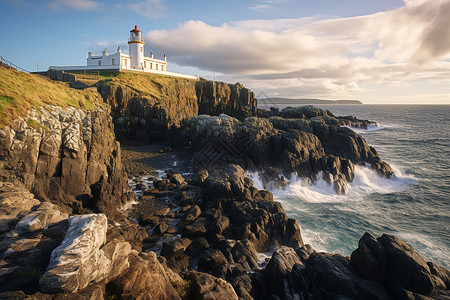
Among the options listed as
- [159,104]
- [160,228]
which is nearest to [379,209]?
[160,228]

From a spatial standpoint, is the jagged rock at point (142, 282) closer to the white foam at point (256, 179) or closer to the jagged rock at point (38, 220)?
the jagged rock at point (38, 220)

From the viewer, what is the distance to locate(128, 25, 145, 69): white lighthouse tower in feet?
301

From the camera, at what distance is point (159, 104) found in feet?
224

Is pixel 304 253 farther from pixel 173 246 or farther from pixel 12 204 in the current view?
pixel 12 204

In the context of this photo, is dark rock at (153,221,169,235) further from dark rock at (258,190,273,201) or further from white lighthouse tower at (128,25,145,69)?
white lighthouse tower at (128,25,145,69)

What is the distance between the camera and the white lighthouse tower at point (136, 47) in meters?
91.8

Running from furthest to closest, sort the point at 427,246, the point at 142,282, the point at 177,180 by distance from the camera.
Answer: the point at 177,180, the point at 427,246, the point at 142,282

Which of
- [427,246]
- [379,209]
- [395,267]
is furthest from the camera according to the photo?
[379,209]

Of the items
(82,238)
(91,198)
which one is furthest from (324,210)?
(82,238)

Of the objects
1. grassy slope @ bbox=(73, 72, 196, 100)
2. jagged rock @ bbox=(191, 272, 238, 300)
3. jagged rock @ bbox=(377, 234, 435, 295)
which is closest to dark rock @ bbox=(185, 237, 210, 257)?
jagged rock @ bbox=(191, 272, 238, 300)

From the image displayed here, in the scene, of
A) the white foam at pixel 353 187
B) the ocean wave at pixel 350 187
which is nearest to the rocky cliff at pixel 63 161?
the ocean wave at pixel 350 187

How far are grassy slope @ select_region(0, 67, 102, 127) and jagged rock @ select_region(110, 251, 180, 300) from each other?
64.5ft

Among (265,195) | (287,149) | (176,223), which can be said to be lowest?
(176,223)

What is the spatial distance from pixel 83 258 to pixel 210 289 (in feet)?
22.5
